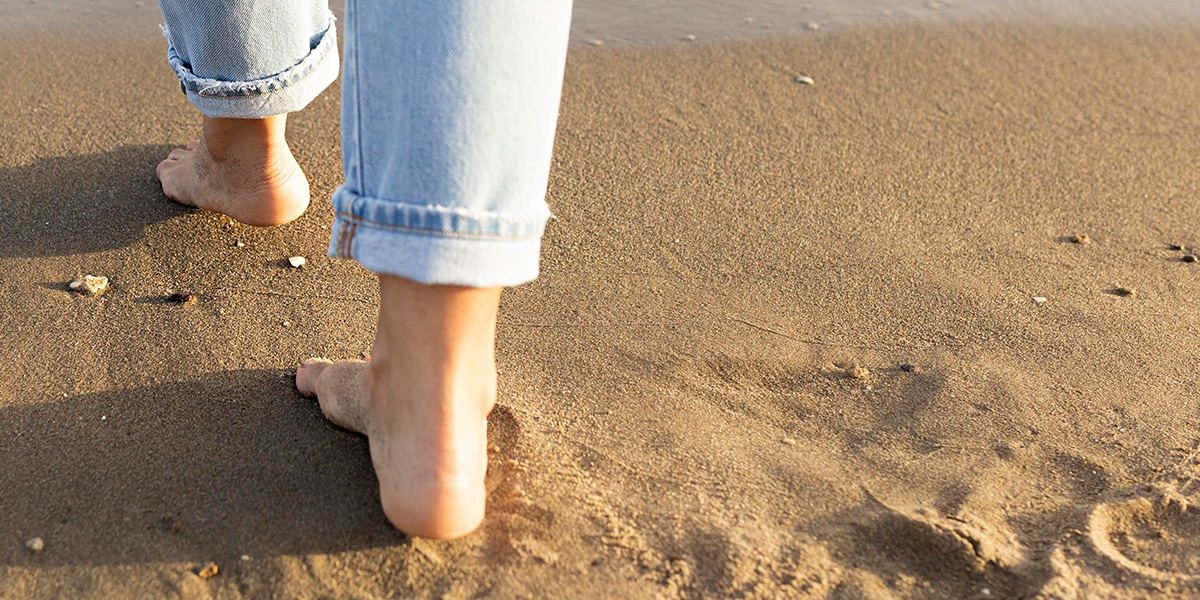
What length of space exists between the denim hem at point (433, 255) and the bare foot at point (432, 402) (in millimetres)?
55

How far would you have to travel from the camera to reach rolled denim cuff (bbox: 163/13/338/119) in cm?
187

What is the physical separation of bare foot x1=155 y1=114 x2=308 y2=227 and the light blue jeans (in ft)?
2.82

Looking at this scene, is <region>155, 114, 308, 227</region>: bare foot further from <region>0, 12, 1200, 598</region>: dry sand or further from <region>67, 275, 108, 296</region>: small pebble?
<region>67, 275, 108, 296</region>: small pebble

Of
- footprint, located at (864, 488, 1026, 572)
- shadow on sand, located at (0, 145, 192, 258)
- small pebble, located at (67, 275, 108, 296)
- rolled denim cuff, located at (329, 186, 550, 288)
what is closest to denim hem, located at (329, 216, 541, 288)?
rolled denim cuff, located at (329, 186, 550, 288)

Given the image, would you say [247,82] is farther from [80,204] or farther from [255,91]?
[80,204]

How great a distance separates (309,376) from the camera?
1.59m

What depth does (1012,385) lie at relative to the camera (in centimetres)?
170

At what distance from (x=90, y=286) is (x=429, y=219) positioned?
100cm

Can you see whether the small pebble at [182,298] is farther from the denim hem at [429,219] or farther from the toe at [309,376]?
the denim hem at [429,219]

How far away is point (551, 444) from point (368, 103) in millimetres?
614

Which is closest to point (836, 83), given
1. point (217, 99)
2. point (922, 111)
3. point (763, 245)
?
point (922, 111)

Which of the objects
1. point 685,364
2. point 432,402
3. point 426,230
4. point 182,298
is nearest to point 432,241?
point 426,230

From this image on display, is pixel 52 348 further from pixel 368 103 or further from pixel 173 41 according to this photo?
pixel 368 103

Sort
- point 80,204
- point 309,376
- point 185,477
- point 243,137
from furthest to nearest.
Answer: point 80,204
point 243,137
point 309,376
point 185,477
